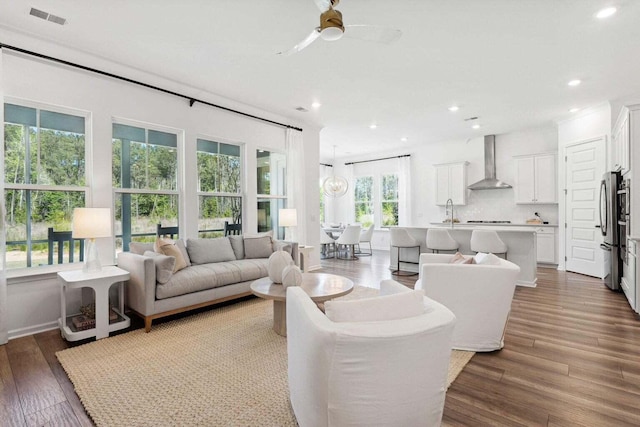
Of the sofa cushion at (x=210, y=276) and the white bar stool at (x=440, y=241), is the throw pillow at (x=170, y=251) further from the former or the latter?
the white bar stool at (x=440, y=241)

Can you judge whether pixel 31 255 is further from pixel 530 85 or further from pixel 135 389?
pixel 530 85

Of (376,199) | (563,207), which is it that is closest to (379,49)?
(563,207)

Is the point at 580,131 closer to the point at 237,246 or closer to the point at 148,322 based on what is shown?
the point at 237,246

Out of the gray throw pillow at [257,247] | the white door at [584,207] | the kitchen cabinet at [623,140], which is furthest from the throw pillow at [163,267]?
the white door at [584,207]

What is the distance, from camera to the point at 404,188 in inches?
347

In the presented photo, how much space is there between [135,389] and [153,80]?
12.0 feet

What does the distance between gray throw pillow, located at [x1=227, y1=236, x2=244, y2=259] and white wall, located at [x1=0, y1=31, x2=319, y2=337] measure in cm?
56

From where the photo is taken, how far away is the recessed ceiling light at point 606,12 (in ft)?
8.82

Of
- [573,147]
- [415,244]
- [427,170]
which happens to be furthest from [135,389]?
[427,170]

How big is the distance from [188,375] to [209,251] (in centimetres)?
204

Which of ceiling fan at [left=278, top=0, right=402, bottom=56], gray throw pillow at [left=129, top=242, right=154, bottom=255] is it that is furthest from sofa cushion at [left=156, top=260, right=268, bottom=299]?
ceiling fan at [left=278, top=0, right=402, bottom=56]

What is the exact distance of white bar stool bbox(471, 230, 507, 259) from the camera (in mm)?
4848

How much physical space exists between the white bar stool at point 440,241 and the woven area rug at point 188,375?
2.93 meters

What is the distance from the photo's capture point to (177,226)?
4492 millimetres
